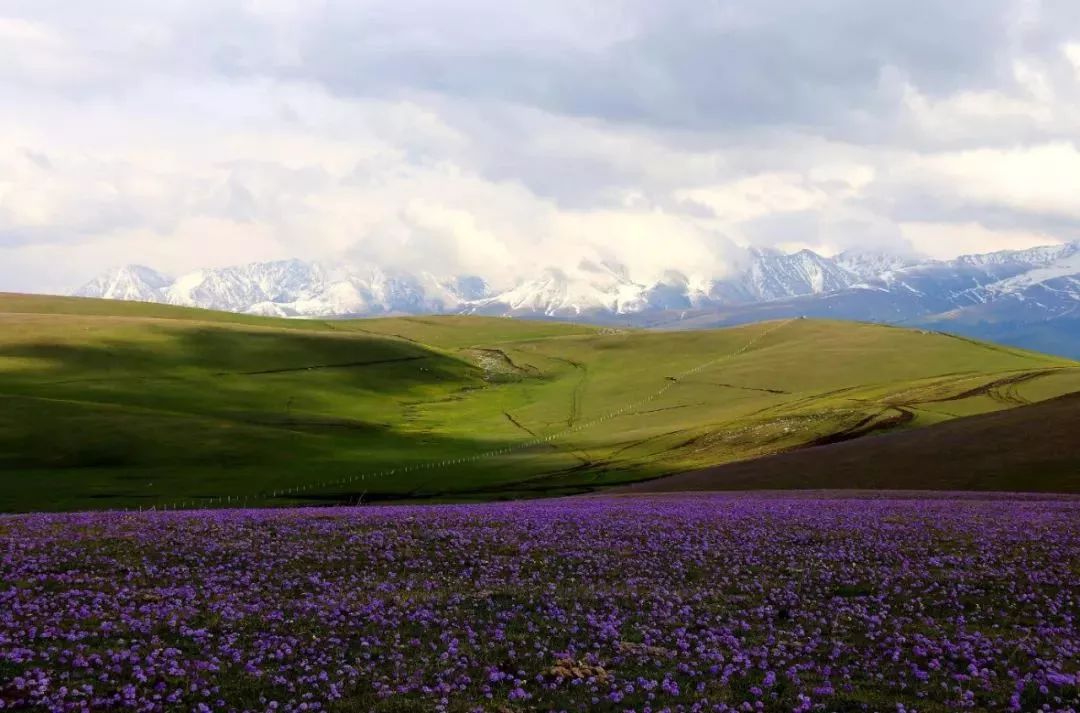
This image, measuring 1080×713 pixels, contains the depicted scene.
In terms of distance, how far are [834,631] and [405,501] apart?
70.2m

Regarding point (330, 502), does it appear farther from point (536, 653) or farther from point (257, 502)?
point (536, 653)

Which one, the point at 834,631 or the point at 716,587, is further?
the point at 716,587

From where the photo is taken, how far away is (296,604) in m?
21.2

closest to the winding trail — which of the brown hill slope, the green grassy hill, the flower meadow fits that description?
the green grassy hill

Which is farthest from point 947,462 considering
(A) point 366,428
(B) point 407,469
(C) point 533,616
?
(A) point 366,428

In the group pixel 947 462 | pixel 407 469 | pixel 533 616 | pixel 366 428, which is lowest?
pixel 407 469

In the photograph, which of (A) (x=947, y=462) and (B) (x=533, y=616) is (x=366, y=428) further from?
(B) (x=533, y=616)

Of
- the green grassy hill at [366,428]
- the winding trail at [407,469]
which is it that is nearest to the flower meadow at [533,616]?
the winding trail at [407,469]

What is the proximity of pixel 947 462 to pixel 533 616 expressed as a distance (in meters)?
61.7

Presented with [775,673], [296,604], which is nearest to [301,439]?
[296,604]

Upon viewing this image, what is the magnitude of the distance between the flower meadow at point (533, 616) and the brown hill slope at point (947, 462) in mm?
34694

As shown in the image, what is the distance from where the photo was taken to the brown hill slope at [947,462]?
66562 mm

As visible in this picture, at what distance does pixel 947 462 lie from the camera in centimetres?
7144

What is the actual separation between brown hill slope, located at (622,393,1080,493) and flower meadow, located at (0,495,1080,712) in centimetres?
3469
